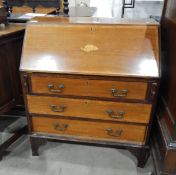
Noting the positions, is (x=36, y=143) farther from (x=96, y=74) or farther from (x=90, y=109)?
(x=96, y=74)

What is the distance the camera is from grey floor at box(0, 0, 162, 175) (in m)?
1.53

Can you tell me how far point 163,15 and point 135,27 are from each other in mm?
294

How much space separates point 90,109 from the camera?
135 centimetres

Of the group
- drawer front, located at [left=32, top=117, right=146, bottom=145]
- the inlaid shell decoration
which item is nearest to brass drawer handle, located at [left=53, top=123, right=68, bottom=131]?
drawer front, located at [left=32, top=117, right=146, bottom=145]

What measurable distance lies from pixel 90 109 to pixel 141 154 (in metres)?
0.52

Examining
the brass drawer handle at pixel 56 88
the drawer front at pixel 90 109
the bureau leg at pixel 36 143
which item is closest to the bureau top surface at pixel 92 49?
the brass drawer handle at pixel 56 88

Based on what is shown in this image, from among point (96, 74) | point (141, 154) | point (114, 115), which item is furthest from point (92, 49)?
point (141, 154)

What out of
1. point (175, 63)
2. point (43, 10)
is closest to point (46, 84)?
point (175, 63)

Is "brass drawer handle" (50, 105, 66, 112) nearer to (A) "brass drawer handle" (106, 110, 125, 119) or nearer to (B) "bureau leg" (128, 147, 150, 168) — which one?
(A) "brass drawer handle" (106, 110, 125, 119)

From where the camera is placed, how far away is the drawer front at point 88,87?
4.02ft

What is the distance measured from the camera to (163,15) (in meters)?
1.38

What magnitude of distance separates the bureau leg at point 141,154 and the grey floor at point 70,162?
1.9 inches

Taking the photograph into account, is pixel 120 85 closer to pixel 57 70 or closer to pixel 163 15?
pixel 57 70

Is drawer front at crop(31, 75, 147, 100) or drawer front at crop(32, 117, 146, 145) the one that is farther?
drawer front at crop(32, 117, 146, 145)
